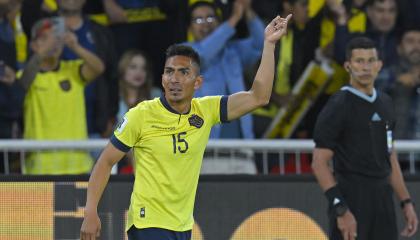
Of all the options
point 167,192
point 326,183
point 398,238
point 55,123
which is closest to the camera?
point 167,192

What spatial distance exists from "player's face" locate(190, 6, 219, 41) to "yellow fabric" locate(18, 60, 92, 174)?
4.08 ft

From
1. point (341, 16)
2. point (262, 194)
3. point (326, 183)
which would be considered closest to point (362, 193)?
point (326, 183)

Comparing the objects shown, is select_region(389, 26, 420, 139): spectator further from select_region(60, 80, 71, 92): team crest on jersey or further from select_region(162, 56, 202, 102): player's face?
select_region(162, 56, 202, 102): player's face

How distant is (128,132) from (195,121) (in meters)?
0.48

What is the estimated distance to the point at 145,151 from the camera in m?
6.40

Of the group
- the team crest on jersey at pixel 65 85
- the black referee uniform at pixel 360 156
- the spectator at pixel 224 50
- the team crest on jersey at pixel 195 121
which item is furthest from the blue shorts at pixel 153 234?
the team crest on jersey at pixel 65 85

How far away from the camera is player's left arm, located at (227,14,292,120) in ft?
20.5

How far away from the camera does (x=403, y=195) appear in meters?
7.98

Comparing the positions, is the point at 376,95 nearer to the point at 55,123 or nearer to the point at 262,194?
the point at 262,194

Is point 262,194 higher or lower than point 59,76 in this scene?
lower

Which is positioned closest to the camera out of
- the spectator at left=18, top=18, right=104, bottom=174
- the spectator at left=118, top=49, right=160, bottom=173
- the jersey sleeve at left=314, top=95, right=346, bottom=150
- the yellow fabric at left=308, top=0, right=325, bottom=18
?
the jersey sleeve at left=314, top=95, right=346, bottom=150

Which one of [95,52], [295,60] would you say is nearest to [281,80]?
[295,60]

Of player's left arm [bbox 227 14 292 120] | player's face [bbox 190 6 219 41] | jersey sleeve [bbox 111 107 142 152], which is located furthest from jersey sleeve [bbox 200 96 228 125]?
player's face [bbox 190 6 219 41]

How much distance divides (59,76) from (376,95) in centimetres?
330
